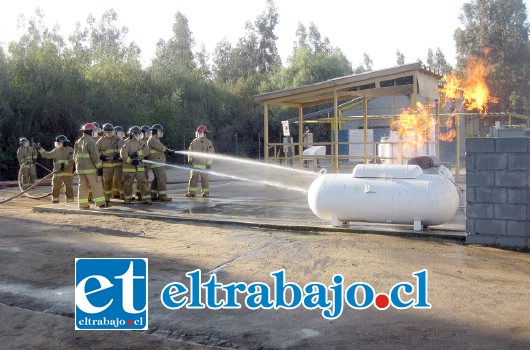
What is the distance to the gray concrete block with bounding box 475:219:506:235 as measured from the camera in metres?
8.23

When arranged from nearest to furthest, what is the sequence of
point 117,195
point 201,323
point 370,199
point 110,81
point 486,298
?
point 201,323 → point 486,298 → point 370,199 → point 117,195 → point 110,81

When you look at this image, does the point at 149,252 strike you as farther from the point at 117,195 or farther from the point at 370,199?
the point at 117,195

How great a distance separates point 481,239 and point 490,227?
0.22 metres

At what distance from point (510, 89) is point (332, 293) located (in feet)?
165

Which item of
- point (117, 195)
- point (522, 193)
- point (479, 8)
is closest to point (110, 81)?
point (117, 195)

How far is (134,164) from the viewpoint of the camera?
13.4m

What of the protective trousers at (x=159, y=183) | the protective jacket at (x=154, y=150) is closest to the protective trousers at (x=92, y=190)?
the protective jacket at (x=154, y=150)

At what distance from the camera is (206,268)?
736 centimetres

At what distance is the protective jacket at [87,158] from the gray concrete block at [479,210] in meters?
8.09

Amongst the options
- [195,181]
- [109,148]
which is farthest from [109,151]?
[195,181]

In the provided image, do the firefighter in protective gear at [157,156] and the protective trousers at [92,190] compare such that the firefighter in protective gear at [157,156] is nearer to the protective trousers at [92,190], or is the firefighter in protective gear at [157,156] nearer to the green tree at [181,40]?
the protective trousers at [92,190]

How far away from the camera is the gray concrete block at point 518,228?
8.04 metres

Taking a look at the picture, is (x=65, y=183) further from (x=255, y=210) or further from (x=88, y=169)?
(x=255, y=210)

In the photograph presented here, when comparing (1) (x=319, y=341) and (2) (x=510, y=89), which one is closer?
(1) (x=319, y=341)
